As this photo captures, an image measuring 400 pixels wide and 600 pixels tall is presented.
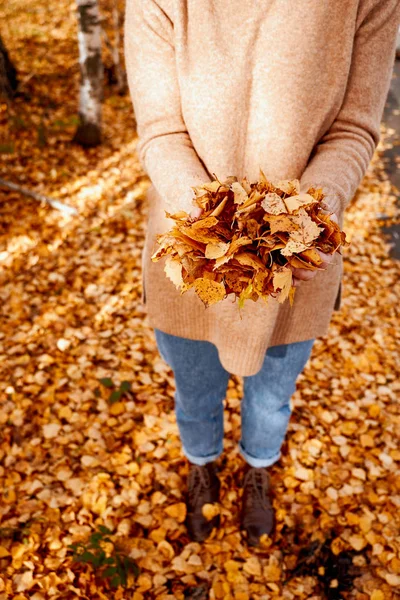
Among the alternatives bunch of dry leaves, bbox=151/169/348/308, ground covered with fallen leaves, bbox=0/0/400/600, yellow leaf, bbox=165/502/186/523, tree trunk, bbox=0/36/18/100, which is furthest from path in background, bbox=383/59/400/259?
tree trunk, bbox=0/36/18/100

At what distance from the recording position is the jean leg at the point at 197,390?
179 cm

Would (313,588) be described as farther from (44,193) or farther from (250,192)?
(44,193)

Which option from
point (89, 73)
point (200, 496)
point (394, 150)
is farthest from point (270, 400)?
point (394, 150)

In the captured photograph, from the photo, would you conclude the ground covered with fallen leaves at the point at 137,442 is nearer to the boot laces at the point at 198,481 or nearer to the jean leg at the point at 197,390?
the boot laces at the point at 198,481

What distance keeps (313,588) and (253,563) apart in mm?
305

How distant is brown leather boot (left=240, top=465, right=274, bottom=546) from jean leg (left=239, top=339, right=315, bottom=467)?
7 centimetres

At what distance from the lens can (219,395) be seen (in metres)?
2.07

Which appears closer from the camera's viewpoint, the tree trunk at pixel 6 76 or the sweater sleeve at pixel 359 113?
the sweater sleeve at pixel 359 113

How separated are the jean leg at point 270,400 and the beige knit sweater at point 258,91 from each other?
12.4 inches

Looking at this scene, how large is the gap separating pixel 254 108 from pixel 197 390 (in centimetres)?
115

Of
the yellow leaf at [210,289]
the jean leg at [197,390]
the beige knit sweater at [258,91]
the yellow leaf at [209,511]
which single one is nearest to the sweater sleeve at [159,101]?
the beige knit sweater at [258,91]

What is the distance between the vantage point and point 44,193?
4.64 m

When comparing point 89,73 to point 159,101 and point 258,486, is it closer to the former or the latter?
point 159,101

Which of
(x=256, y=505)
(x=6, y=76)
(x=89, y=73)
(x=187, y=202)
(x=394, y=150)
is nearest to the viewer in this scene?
(x=187, y=202)
